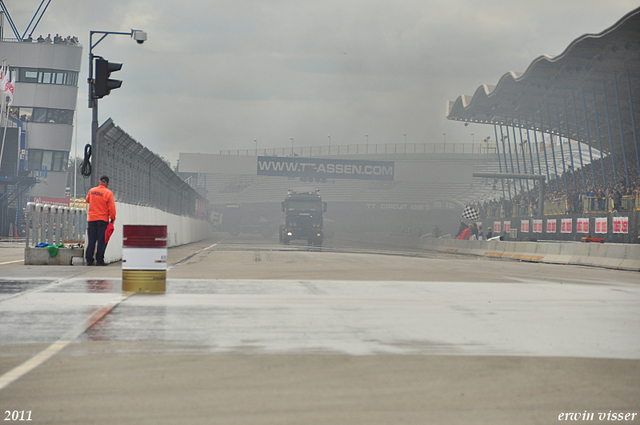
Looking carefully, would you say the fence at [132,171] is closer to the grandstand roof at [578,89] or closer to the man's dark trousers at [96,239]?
the man's dark trousers at [96,239]

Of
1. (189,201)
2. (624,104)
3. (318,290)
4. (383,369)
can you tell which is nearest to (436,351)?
(383,369)

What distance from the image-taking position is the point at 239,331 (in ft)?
23.3

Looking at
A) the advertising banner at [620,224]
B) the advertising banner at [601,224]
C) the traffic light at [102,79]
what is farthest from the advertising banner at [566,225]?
the traffic light at [102,79]

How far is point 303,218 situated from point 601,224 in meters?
21.0

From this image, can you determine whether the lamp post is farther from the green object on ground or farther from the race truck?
the race truck

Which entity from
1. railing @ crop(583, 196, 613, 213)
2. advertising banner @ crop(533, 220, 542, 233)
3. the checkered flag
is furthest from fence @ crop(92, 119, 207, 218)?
the checkered flag

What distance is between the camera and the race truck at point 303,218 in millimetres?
46719

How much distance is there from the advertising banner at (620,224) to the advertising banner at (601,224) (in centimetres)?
83

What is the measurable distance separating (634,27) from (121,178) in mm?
31444

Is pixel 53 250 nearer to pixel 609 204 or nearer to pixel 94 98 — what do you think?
pixel 94 98

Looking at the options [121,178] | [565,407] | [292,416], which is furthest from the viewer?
[121,178]

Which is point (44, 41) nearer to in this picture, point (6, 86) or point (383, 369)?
point (6, 86)

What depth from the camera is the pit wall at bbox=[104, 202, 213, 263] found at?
18609 mm

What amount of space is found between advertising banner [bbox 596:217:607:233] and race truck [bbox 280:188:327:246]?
1916cm
